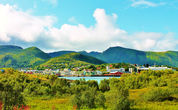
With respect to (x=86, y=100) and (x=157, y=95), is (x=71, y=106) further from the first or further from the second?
(x=157, y=95)

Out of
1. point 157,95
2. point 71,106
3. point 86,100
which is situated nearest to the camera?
point 86,100

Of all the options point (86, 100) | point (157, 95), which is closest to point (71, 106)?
point (86, 100)

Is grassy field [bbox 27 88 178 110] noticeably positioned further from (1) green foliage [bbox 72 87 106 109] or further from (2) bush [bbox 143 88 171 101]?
(2) bush [bbox 143 88 171 101]

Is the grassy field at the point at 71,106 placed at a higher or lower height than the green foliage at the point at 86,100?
lower

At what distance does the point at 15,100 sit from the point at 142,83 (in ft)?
210

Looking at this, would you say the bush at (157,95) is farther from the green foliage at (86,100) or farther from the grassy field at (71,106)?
the green foliage at (86,100)

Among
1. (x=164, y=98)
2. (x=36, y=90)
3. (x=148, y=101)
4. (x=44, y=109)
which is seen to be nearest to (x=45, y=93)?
(x=36, y=90)

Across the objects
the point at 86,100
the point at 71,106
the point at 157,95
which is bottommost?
the point at 71,106

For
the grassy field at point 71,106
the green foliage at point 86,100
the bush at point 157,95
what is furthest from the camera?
the bush at point 157,95

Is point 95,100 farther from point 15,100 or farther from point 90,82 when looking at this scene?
point 90,82

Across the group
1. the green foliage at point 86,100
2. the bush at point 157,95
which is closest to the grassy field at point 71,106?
the green foliage at point 86,100

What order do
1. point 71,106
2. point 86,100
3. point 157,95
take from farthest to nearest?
1. point 157,95
2. point 71,106
3. point 86,100

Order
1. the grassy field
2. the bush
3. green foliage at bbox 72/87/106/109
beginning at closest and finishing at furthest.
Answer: green foliage at bbox 72/87/106/109 → the grassy field → the bush

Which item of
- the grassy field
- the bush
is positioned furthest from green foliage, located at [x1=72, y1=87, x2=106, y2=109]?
the bush
